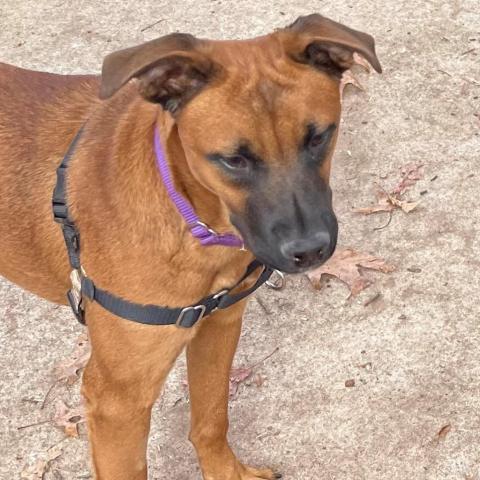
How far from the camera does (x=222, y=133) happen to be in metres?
2.88

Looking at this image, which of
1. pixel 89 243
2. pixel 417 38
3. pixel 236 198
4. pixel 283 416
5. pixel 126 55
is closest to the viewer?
pixel 126 55

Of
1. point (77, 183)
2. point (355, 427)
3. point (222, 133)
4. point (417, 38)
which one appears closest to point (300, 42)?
point (222, 133)

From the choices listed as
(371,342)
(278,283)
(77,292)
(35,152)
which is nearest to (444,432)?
(371,342)

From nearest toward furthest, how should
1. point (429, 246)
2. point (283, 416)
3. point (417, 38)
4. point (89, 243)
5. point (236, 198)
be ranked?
point (236, 198), point (89, 243), point (283, 416), point (429, 246), point (417, 38)

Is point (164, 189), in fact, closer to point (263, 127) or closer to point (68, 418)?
point (263, 127)

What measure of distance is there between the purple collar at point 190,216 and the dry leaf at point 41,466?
5.72ft

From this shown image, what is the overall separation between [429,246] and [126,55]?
284 centimetres

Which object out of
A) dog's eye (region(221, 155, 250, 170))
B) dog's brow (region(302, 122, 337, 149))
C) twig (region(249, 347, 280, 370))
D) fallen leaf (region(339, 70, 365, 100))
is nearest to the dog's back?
dog's eye (region(221, 155, 250, 170))

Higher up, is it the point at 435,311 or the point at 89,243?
the point at 89,243

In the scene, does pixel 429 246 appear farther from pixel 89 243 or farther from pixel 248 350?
pixel 89 243

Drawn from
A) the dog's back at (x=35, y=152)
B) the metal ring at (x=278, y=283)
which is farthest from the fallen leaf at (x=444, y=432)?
the dog's back at (x=35, y=152)

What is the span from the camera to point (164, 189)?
3.20m

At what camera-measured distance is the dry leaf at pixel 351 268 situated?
503 centimetres

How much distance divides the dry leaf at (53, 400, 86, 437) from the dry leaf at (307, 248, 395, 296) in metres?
1.42
